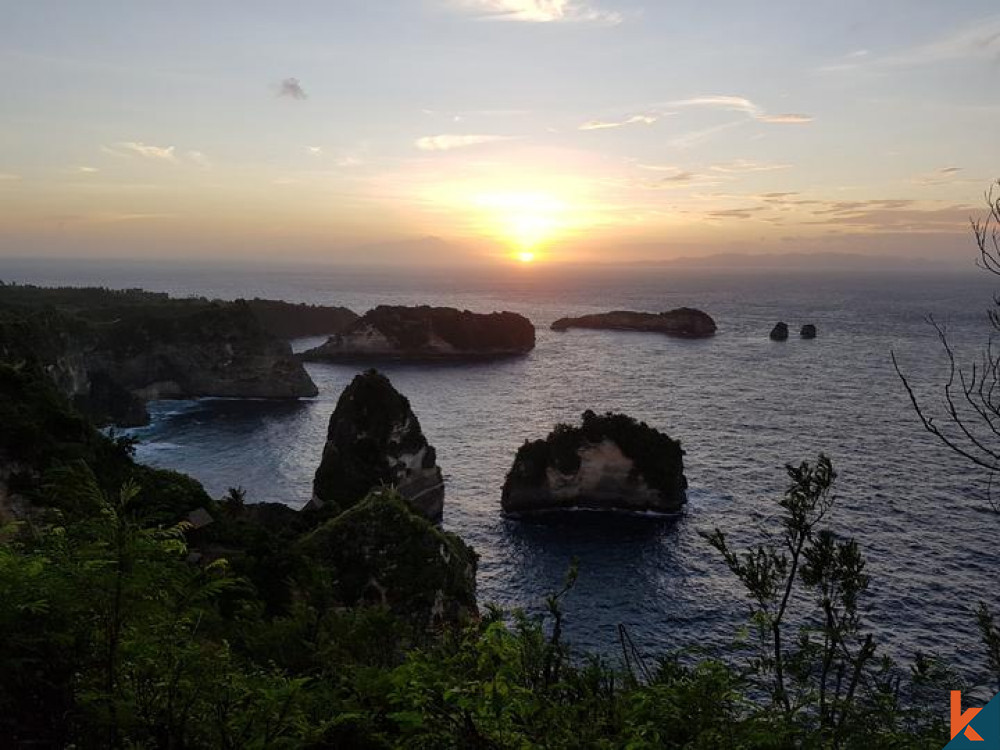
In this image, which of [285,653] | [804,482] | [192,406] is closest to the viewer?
[804,482]

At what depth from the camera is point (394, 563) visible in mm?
33969

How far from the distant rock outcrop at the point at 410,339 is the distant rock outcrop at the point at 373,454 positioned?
96.5m

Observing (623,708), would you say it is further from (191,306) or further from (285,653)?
(191,306)

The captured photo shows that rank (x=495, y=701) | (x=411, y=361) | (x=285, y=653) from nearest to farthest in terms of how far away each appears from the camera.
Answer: (x=495, y=701) < (x=285, y=653) < (x=411, y=361)

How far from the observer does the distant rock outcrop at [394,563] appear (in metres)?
33.2

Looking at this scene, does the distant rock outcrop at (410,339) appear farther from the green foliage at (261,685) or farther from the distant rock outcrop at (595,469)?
the green foliage at (261,685)

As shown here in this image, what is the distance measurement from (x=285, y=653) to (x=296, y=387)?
363ft

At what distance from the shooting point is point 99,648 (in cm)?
838

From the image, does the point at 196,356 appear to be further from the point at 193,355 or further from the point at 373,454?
the point at 373,454

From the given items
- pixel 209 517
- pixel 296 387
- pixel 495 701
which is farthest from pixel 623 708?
pixel 296 387

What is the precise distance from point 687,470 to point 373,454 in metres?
35.6

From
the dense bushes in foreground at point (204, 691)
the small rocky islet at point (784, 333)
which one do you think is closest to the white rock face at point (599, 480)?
the dense bushes in foreground at point (204, 691)

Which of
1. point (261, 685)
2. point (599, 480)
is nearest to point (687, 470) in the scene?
point (599, 480)

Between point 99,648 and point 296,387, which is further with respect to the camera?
point 296,387
